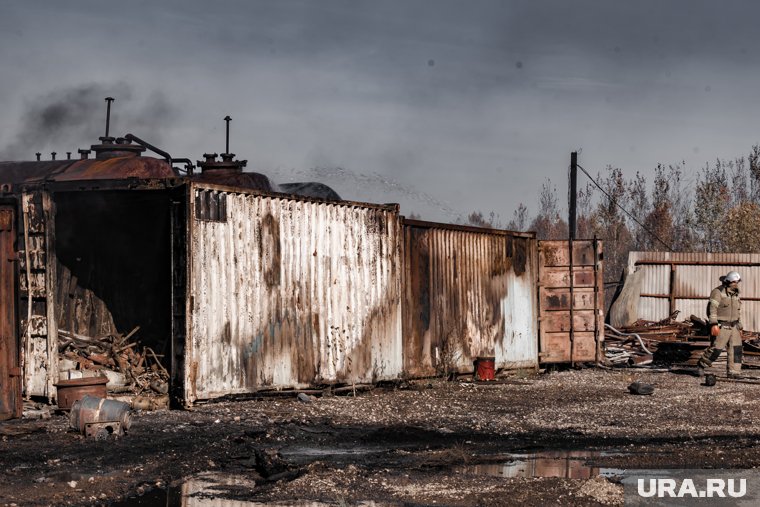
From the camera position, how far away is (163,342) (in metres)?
14.3

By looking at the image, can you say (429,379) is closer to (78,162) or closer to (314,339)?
(314,339)

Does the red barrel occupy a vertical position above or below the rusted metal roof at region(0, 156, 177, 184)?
below

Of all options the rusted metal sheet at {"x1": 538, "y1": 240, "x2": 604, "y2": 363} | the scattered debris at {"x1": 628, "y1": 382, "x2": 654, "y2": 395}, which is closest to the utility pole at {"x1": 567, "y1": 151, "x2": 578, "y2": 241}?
the rusted metal sheet at {"x1": 538, "y1": 240, "x2": 604, "y2": 363}

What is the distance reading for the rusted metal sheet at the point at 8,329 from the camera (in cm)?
1161

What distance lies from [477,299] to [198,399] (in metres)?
7.34

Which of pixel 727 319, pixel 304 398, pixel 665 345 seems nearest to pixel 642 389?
pixel 727 319

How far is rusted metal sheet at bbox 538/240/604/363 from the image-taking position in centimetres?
2067

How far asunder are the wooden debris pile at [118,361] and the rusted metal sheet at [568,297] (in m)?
9.49

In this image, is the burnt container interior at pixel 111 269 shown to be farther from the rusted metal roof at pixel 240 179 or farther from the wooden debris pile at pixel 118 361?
the rusted metal roof at pixel 240 179

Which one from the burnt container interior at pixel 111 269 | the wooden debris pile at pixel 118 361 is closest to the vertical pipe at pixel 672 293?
the burnt container interior at pixel 111 269

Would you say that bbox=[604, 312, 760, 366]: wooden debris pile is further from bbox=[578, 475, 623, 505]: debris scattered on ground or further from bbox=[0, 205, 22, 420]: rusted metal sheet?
bbox=[578, 475, 623, 505]: debris scattered on ground

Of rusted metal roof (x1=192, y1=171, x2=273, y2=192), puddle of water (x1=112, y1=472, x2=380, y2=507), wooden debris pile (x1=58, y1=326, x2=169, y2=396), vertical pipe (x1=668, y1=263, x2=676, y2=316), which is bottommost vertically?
puddle of water (x1=112, y1=472, x2=380, y2=507)

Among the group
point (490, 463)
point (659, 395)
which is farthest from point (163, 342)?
point (659, 395)

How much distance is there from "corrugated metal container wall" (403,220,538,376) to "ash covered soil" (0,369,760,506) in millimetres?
2017
